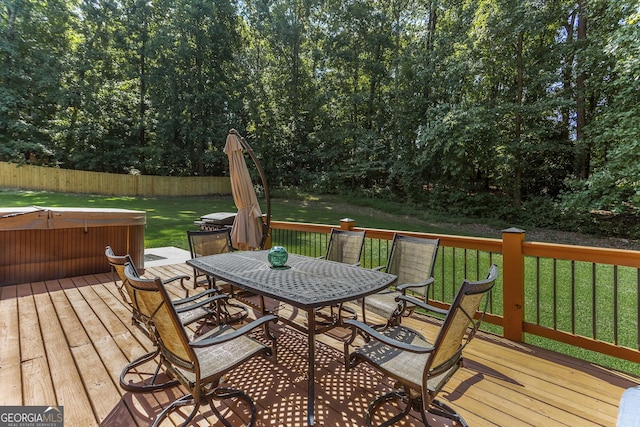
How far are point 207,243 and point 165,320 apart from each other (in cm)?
248

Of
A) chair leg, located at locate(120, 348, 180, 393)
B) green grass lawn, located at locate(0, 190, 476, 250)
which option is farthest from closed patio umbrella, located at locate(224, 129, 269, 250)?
green grass lawn, located at locate(0, 190, 476, 250)

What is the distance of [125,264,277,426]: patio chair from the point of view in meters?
1.65

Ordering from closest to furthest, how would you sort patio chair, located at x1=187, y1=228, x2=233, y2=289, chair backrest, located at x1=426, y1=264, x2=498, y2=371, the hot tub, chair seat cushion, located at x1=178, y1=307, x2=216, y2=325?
chair backrest, located at x1=426, y1=264, x2=498, y2=371, chair seat cushion, located at x1=178, y1=307, x2=216, y2=325, patio chair, located at x1=187, y1=228, x2=233, y2=289, the hot tub

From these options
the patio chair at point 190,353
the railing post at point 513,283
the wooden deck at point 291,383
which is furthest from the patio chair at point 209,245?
the railing post at point 513,283

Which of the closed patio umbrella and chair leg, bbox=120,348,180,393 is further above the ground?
the closed patio umbrella

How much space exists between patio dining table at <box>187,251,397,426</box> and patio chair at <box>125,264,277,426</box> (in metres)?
0.29

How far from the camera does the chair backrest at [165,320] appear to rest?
163cm

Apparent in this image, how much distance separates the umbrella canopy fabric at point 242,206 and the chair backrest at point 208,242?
107 mm

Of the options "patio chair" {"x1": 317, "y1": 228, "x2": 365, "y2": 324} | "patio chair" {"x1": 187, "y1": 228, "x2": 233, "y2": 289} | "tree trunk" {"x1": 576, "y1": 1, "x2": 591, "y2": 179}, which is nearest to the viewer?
"patio chair" {"x1": 317, "y1": 228, "x2": 365, "y2": 324}

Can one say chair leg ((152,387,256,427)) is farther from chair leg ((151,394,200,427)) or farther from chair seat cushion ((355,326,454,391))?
chair seat cushion ((355,326,454,391))

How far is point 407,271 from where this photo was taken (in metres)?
3.37

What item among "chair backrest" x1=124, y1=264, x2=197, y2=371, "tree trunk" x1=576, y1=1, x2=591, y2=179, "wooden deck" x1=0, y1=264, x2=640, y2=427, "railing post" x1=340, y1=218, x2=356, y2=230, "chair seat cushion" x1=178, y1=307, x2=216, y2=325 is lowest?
"wooden deck" x1=0, y1=264, x2=640, y2=427

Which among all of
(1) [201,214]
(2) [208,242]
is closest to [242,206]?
(2) [208,242]

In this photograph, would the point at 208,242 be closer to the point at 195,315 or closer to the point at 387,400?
the point at 195,315
